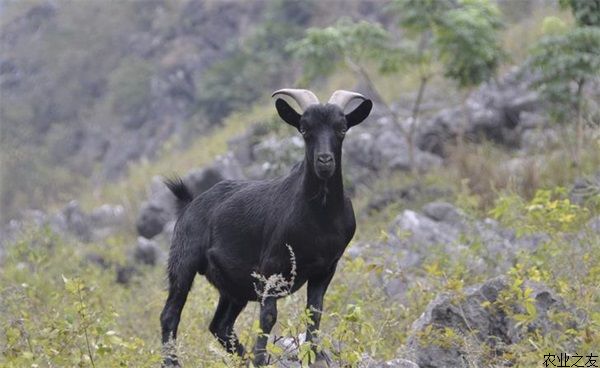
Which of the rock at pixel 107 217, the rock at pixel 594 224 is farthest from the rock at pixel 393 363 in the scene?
the rock at pixel 107 217

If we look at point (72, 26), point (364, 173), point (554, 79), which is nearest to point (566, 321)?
point (554, 79)

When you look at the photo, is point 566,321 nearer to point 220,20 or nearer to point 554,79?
point 554,79

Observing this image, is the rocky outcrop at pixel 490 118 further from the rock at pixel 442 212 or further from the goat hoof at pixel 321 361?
the goat hoof at pixel 321 361

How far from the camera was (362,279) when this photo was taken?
9.95 metres

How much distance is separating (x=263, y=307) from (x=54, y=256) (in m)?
9.20

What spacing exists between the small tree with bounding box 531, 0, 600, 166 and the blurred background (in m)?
0.04

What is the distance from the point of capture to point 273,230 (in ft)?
23.1

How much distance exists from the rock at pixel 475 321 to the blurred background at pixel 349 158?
0.03m

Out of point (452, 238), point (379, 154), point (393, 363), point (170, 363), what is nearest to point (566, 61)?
point (452, 238)

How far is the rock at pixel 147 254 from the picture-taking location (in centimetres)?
1871

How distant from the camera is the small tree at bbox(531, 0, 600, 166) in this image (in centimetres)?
1495

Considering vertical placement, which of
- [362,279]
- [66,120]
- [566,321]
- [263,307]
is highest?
[263,307]

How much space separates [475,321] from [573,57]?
8.44m

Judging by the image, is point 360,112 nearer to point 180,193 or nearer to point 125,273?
point 180,193
